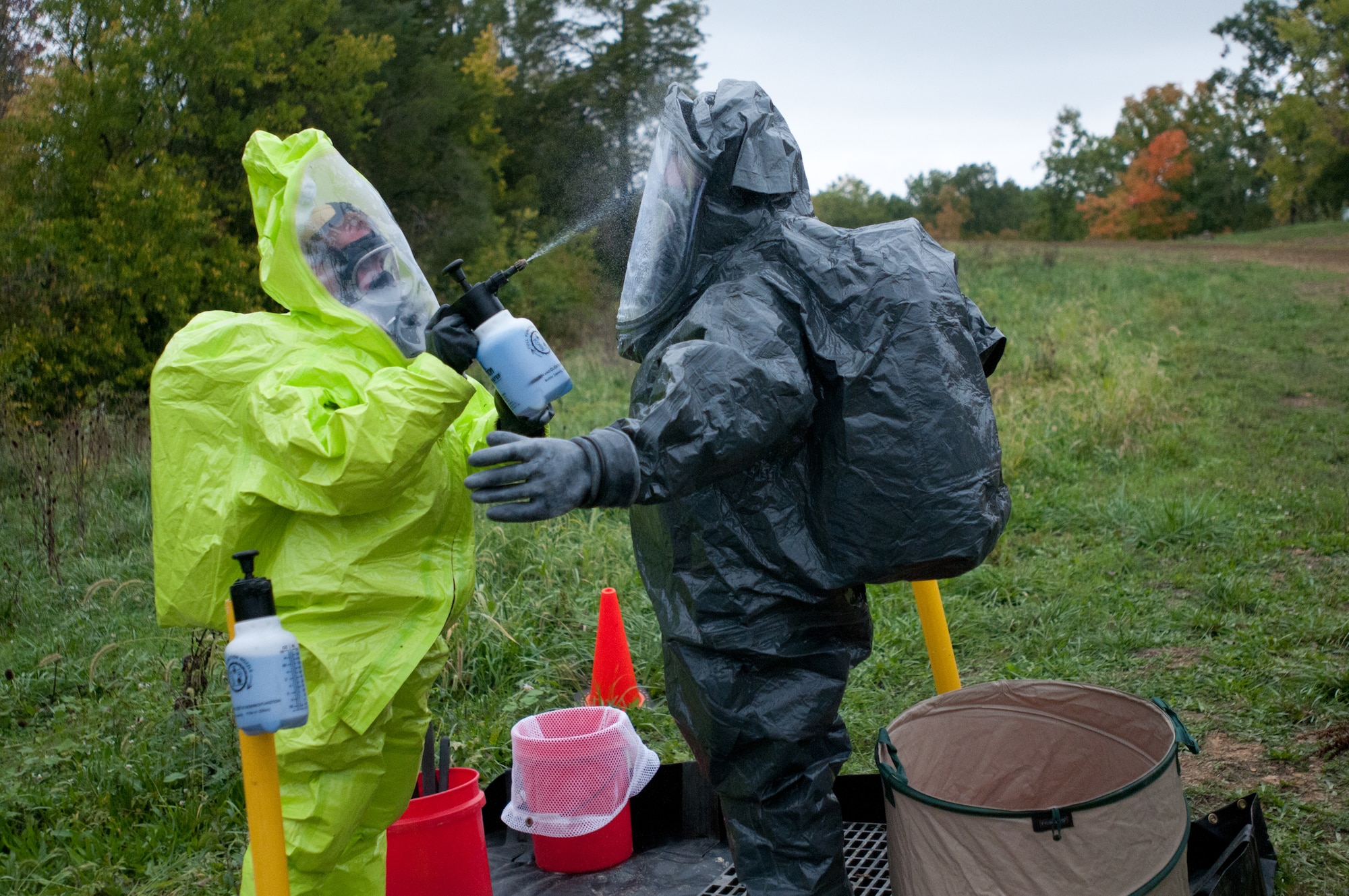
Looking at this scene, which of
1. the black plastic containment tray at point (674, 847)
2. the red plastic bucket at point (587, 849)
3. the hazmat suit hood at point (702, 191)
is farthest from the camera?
the red plastic bucket at point (587, 849)

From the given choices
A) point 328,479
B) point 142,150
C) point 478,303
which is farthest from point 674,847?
Answer: point 142,150

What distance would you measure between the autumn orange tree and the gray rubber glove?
39.8 metres

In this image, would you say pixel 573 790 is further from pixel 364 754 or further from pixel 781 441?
pixel 781 441

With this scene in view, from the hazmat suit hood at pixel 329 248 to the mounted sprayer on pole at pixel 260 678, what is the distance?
700 mm

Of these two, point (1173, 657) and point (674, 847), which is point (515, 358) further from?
point (1173, 657)

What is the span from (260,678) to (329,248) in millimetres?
969

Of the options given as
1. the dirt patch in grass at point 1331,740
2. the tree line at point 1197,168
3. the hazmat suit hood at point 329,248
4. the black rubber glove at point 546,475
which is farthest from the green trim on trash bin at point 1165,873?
the tree line at point 1197,168

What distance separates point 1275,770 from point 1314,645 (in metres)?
1.04

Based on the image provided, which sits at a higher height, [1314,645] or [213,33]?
[213,33]

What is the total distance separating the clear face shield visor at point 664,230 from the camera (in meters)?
2.24

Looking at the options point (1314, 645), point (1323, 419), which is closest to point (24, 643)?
point (1314, 645)

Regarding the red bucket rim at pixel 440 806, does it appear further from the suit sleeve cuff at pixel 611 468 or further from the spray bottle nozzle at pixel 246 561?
the suit sleeve cuff at pixel 611 468

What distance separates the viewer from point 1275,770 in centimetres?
326

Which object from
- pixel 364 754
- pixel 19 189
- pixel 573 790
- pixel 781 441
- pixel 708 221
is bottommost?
pixel 573 790
